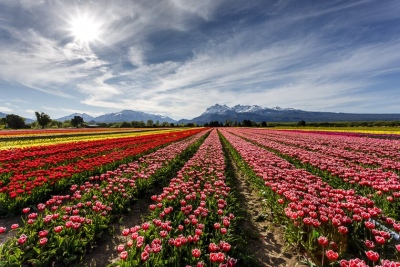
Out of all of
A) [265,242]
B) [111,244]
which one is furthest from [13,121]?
[265,242]

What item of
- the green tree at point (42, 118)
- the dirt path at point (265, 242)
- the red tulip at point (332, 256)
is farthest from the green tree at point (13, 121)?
the red tulip at point (332, 256)

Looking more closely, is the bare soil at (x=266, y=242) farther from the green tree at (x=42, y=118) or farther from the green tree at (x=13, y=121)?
the green tree at (x=13, y=121)

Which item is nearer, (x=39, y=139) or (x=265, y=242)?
(x=265, y=242)

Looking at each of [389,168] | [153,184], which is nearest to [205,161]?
[153,184]

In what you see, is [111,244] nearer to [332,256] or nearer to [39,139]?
[332,256]

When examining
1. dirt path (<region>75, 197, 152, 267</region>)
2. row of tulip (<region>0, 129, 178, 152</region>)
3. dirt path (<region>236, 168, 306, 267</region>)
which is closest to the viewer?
dirt path (<region>75, 197, 152, 267</region>)

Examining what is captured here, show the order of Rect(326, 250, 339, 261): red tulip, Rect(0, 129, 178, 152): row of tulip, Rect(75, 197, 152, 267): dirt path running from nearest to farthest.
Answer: Rect(326, 250, 339, 261): red tulip → Rect(75, 197, 152, 267): dirt path → Rect(0, 129, 178, 152): row of tulip

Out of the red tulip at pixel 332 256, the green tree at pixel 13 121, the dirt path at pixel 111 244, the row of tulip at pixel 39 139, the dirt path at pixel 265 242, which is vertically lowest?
the dirt path at pixel 265 242

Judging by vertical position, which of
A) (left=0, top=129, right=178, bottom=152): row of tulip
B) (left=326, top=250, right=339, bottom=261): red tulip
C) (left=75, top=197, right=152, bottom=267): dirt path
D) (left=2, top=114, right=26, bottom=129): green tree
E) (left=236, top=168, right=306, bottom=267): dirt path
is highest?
(left=2, top=114, right=26, bottom=129): green tree

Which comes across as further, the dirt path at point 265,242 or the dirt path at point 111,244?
the dirt path at point 265,242

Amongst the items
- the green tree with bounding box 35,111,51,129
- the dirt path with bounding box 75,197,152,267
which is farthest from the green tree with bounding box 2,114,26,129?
the dirt path with bounding box 75,197,152,267

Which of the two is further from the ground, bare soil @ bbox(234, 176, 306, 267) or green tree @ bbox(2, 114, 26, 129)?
green tree @ bbox(2, 114, 26, 129)

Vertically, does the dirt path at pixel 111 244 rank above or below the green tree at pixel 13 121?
below

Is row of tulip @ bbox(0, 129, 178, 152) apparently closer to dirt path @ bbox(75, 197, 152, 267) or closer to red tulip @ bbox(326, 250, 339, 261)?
dirt path @ bbox(75, 197, 152, 267)
